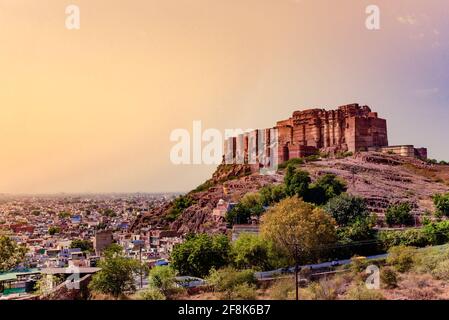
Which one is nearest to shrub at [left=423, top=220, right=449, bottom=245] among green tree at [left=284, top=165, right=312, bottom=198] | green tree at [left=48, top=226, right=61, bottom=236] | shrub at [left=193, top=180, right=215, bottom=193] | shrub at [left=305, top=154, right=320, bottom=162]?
green tree at [left=284, top=165, right=312, bottom=198]

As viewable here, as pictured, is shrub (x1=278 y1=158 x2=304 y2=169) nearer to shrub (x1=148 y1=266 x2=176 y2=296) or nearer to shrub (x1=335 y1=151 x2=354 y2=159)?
shrub (x1=335 y1=151 x2=354 y2=159)

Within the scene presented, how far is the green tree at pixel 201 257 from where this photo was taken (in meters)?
9.91

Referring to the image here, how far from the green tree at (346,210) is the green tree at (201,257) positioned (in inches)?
171

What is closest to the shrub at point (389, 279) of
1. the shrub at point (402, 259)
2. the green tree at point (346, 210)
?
the shrub at point (402, 259)

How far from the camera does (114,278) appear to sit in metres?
8.20

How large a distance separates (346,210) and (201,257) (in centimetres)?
527

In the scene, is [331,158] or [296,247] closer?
[296,247]

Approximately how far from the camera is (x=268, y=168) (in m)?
23.5

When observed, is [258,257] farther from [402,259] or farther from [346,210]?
[346,210]

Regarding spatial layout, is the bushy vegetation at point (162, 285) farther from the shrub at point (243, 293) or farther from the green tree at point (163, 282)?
the shrub at point (243, 293)

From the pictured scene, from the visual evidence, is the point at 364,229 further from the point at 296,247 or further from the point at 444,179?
the point at 444,179

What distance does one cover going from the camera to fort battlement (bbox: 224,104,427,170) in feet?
72.5
